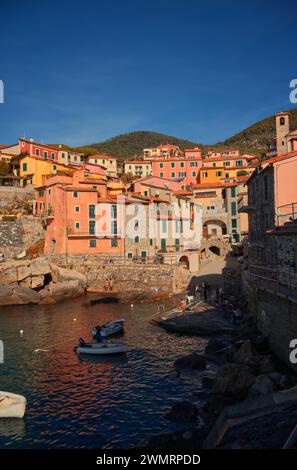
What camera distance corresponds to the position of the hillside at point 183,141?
12938 centimetres

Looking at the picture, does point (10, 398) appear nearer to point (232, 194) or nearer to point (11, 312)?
point (11, 312)

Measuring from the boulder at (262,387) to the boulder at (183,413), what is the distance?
253cm

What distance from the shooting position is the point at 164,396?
57.2ft

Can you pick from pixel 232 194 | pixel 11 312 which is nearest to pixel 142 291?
pixel 11 312

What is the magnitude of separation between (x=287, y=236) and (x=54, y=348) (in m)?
17.8

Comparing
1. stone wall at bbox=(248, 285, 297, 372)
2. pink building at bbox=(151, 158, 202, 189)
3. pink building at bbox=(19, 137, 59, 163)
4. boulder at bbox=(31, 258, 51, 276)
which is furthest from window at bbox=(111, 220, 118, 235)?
stone wall at bbox=(248, 285, 297, 372)

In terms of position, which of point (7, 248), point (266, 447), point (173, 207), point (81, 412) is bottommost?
point (81, 412)

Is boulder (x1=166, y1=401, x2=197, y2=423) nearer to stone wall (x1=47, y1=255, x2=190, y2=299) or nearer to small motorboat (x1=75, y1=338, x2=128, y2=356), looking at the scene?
small motorboat (x1=75, y1=338, x2=128, y2=356)

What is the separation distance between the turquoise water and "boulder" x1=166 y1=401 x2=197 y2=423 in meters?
0.41

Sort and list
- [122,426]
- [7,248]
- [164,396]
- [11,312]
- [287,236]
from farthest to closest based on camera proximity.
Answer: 1. [7,248]
2. [11,312]
3. [287,236]
4. [164,396]
5. [122,426]

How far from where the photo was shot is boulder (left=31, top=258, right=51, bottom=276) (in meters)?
45.0

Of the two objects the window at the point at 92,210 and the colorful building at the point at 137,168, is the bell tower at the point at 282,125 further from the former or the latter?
the colorful building at the point at 137,168

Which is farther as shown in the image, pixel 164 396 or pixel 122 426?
pixel 164 396

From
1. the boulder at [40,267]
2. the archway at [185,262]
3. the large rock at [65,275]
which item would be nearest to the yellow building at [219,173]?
the archway at [185,262]
